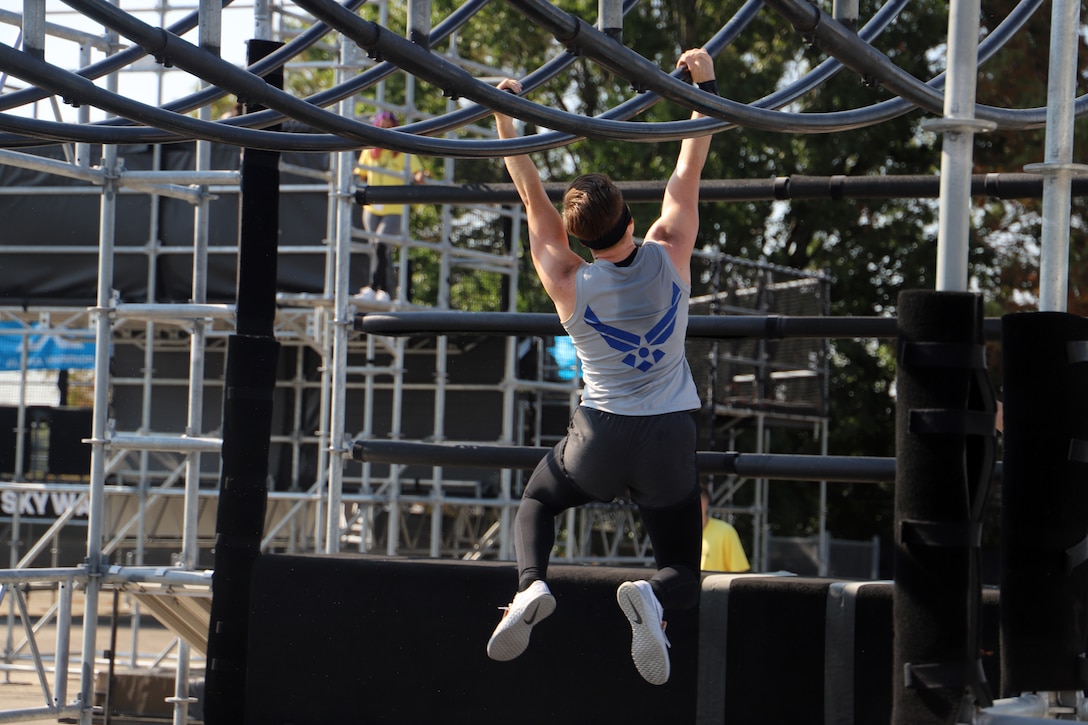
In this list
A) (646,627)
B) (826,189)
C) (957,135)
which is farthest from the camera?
(826,189)

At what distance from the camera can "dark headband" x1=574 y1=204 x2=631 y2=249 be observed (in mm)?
3613

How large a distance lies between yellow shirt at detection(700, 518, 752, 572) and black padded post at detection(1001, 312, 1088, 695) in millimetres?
3792

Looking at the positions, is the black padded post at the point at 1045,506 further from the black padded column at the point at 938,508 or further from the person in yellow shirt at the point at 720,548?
the person in yellow shirt at the point at 720,548

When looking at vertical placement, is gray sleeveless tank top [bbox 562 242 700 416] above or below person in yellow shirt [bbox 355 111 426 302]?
below

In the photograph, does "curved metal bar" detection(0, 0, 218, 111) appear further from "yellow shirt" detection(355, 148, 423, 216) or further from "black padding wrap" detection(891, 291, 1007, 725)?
"yellow shirt" detection(355, 148, 423, 216)

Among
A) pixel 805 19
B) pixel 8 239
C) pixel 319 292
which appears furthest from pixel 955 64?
pixel 8 239

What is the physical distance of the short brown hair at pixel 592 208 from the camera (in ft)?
11.7

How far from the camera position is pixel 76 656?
12469mm

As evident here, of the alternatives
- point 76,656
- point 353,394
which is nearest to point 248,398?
point 76,656

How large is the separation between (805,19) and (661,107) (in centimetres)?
1586

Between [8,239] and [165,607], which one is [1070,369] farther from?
[8,239]

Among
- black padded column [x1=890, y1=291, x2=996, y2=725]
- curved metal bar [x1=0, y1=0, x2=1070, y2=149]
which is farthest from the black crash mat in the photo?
curved metal bar [x1=0, y1=0, x2=1070, y2=149]

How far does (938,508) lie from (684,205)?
1217 mm

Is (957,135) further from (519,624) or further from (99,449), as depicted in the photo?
(99,449)
